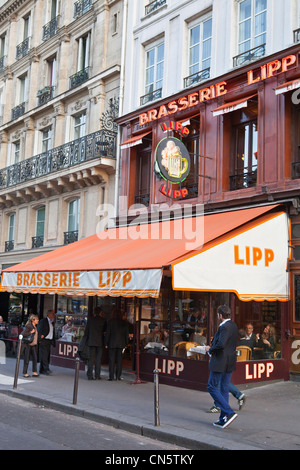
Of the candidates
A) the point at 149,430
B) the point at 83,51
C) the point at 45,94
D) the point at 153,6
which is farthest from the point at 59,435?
the point at 45,94

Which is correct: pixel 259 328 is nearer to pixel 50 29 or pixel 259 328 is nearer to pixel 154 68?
pixel 154 68

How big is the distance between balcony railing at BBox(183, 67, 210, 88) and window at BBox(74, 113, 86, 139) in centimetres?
535

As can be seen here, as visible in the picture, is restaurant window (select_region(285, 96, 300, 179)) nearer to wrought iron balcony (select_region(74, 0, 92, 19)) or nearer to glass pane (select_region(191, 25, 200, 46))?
glass pane (select_region(191, 25, 200, 46))

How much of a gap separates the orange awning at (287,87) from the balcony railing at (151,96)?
16.5 ft

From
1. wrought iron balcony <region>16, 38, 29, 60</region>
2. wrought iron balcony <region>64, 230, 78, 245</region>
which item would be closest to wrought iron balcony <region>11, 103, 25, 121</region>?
wrought iron balcony <region>16, 38, 29, 60</region>

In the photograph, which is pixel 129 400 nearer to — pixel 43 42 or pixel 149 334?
pixel 149 334

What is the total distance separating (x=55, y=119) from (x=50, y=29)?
169 inches

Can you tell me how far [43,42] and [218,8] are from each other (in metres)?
10.2

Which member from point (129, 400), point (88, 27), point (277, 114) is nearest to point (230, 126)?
point (277, 114)

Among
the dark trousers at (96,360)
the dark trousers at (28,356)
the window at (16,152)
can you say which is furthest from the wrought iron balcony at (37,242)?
the dark trousers at (96,360)

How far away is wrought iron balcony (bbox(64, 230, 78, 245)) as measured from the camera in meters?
18.5

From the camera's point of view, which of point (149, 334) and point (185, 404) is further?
point (149, 334)
